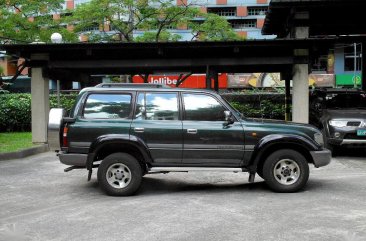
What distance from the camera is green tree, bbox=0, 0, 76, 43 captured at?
2812cm

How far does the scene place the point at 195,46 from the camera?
14.3 metres

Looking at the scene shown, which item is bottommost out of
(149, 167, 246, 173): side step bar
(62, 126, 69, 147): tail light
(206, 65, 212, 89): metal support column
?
(149, 167, 246, 173): side step bar

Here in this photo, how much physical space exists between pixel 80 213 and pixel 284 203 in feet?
10.0

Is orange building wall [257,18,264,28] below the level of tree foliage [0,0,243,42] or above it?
above

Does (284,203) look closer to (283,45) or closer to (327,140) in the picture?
(327,140)

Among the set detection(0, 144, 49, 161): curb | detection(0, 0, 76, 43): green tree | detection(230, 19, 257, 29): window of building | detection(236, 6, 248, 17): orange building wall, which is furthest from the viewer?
detection(230, 19, 257, 29): window of building

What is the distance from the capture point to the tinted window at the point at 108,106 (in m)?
8.23

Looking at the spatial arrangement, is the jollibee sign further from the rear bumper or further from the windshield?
the rear bumper

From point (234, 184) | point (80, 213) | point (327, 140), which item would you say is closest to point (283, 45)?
point (327, 140)

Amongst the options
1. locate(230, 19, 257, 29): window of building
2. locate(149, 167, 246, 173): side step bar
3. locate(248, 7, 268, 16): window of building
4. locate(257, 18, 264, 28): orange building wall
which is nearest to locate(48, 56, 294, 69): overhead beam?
locate(149, 167, 246, 173): side step bar

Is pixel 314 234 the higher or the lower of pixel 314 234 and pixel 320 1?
the lower

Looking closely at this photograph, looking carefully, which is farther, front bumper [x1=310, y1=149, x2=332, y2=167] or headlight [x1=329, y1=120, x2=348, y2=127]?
headlight [x1=329, y1=120, x2=348, y2=127]

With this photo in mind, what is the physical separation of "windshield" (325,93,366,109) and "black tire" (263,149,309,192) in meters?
6.50

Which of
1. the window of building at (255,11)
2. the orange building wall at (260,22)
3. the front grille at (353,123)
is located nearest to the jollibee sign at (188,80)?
the orange building wall at (260,22)
